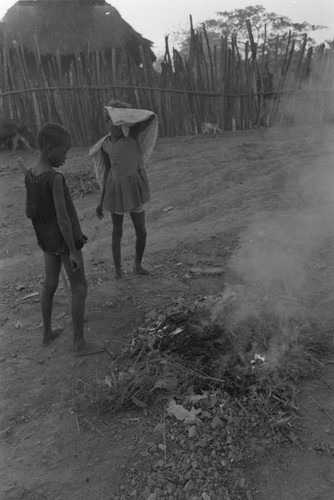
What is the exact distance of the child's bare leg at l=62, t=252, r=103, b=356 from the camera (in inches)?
114

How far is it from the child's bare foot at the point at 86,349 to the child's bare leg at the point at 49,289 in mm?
274

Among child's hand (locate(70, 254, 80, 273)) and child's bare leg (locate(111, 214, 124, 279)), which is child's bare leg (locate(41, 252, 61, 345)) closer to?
child's hand (locate(70, 254, 80, 273))

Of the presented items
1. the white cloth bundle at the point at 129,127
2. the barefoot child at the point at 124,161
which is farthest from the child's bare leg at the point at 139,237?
the white cloth bundle at the point at 129,127

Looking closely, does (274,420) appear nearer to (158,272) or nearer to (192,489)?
(192,489)

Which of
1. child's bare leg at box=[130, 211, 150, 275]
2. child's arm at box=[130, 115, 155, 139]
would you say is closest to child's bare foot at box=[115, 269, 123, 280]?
child's bare leg at box=[130, 211, 150, 275]

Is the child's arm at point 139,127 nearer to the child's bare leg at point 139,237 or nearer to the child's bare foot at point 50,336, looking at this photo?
the child's bare leg at point 139,237

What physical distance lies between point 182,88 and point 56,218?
6.80 m

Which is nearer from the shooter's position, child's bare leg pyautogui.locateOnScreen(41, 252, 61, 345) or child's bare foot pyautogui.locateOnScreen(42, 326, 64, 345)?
child's bare leg pyautogui.locateOnScreen(41, 252, 61, 345)

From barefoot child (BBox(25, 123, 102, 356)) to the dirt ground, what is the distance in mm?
360

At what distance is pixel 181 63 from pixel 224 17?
15168mm

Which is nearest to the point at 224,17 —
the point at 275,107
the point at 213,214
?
the point at 275,107

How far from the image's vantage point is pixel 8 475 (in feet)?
6.95

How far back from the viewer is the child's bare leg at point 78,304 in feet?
9.53

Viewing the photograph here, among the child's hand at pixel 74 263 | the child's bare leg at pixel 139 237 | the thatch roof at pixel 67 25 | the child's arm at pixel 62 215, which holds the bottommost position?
the child's bare leg at pixel 139 237
